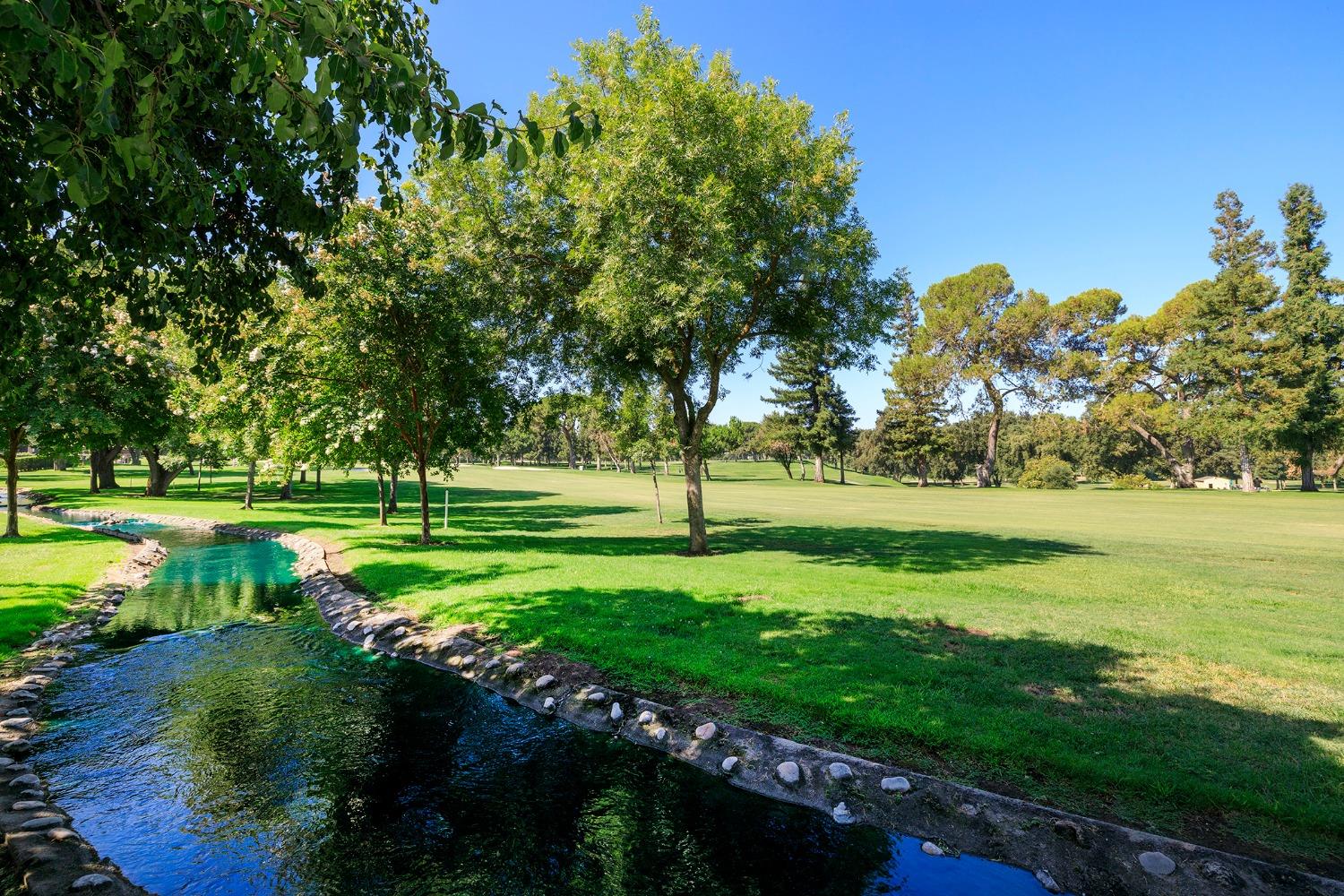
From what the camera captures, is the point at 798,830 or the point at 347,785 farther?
the point at 347,785

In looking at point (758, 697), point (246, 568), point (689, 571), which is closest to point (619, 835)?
point (758, 697)

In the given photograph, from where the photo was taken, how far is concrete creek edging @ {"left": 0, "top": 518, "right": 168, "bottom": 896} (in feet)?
15.4

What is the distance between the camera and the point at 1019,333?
58531 mm

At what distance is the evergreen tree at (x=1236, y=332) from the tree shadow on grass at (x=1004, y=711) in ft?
176

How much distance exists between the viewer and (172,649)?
10844 millimetres

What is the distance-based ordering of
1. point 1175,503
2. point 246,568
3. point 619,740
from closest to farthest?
point 619,740 < point 246,568 < point 1175,503

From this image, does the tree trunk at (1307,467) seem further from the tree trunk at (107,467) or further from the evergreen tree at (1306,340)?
the tree trunk at (107,467)

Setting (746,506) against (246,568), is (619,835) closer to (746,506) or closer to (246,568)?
(246,568)

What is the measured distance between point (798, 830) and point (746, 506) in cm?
3556

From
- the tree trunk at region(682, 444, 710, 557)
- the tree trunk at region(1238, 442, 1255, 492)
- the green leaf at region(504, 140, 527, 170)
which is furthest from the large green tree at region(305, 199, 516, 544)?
the tree trunk at region(1238, 442, 1255, 492)

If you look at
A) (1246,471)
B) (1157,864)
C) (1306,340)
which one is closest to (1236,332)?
(1306,340)

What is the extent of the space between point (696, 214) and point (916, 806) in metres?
13.0

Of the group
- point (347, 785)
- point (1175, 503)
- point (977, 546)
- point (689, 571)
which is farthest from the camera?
point (1175, 503)

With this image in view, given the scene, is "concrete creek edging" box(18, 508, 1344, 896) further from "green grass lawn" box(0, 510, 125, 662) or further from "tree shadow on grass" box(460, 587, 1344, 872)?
"green grass lawn" box(0, 510, 125, 662)
